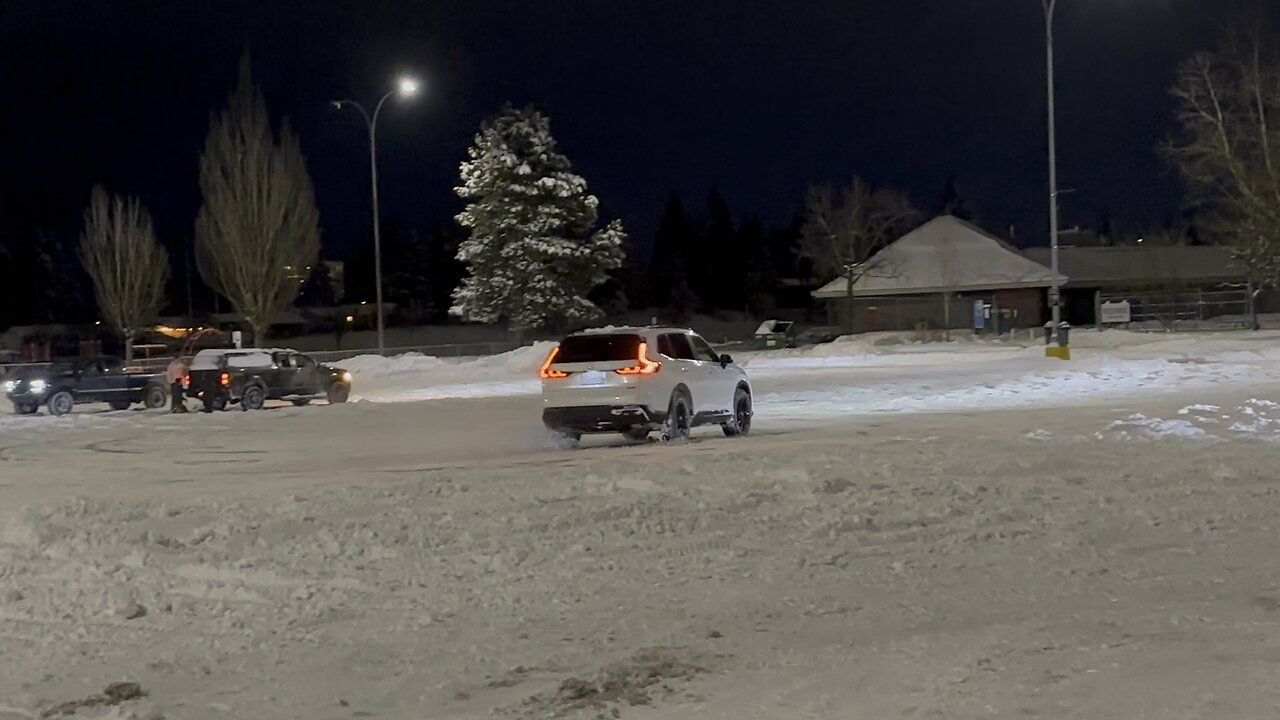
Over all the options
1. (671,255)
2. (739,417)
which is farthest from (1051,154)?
(671,255)

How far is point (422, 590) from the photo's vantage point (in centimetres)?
914

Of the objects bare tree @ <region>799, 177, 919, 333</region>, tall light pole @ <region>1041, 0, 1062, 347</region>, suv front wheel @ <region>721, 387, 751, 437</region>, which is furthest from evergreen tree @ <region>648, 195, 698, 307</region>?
suv front wheel @ <region>721, 387, 751, 437</region>

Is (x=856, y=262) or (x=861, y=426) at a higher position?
(x=856, y=262)

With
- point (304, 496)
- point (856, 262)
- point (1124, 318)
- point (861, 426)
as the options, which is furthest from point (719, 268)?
point (304, 496)

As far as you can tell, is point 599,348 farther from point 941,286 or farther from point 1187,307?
point 1187,307

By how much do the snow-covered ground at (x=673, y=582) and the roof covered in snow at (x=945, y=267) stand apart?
55.6 metres

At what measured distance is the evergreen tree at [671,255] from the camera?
106250 millimetres

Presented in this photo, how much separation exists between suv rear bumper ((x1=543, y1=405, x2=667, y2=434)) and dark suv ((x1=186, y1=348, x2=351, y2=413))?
13.2 metres

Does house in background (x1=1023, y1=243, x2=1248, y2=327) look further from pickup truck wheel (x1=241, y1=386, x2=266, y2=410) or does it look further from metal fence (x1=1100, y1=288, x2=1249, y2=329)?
pickup truck wheel (x1=241, y1=386, x2=266, y2=410)

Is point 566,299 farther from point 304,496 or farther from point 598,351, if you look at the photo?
point 304,496

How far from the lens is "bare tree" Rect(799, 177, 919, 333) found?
243 feet

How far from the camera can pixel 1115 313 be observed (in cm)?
6041

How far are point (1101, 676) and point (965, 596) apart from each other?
1.99 metres

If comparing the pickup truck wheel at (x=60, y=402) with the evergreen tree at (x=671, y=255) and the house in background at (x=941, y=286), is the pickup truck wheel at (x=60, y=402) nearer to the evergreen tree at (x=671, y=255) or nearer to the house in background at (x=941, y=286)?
the house in background at (x=941, y=286)
